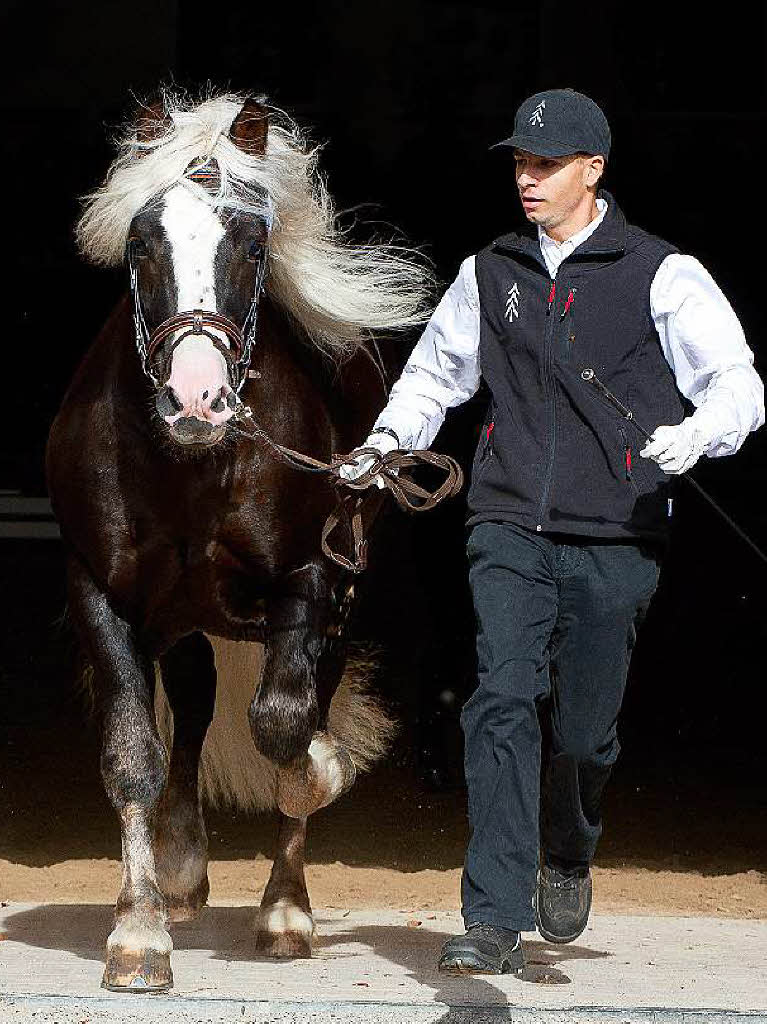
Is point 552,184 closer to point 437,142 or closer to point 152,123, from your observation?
point 152,123

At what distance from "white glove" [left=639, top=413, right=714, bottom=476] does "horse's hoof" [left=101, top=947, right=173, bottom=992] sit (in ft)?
5.27

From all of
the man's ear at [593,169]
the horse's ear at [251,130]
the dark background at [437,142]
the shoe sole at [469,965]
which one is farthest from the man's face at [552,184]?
the dark background at [437,142]

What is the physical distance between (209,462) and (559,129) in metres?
1.21

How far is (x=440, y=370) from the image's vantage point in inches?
174

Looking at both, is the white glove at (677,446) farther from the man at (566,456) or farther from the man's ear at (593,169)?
the man's ear at (593,169)

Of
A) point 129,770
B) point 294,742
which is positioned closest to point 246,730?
point 294,742

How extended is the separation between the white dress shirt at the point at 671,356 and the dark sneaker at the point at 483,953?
109cm

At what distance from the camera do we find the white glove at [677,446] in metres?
3.72

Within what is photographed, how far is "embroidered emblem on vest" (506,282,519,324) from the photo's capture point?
4.20 metres

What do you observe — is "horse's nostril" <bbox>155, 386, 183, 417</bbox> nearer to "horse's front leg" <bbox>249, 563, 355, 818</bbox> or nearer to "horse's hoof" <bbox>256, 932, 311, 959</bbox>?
"horse's front leg" <bbox>249, 563, 355, 818</bbox>

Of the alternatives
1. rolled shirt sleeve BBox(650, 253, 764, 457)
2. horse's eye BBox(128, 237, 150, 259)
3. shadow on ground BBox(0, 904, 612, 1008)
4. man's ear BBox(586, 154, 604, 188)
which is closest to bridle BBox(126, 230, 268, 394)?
horse's eye BBox(128, 237, 150, 259)

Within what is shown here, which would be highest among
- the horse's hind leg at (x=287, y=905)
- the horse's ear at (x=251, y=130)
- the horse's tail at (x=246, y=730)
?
the horse's ear at (x=251, y=130)

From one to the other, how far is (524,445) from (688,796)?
4853 millimetres

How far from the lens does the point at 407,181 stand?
956cm
